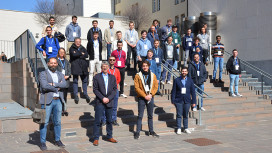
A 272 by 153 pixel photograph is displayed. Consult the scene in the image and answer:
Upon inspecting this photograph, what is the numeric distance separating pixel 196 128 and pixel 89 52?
13.3ft

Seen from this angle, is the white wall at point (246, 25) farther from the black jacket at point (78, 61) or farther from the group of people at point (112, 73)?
the black jacket at point (78, 61)

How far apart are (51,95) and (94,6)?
30486mm

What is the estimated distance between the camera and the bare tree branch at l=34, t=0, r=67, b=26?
25.8 metres

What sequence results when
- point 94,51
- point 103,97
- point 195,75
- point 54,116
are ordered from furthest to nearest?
1. point 195,75
2. point 94,51
3. point 103,97
4. point 54,116

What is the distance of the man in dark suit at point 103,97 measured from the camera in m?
7.03

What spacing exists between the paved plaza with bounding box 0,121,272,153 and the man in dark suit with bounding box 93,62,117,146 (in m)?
0.34

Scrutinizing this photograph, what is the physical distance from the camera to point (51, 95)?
6.56 m

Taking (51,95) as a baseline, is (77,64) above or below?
above

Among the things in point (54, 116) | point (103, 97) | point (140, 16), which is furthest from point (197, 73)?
point (140, 16)

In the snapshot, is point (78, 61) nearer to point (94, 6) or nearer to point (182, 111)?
point (182, 111)

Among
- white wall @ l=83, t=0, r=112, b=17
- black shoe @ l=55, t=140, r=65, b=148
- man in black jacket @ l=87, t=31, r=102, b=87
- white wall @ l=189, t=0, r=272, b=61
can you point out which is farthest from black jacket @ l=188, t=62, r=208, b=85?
white wall @ l=83, t=0, r=112, b=17

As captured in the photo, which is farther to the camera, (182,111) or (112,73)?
(182,111)

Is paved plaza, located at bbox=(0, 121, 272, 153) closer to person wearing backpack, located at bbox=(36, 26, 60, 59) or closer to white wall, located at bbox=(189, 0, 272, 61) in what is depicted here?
person wearing backpack, located at bbox=(36, 26, 60, 59)

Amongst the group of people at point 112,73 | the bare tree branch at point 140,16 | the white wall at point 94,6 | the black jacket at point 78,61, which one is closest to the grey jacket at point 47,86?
the group of people at point 112,73
